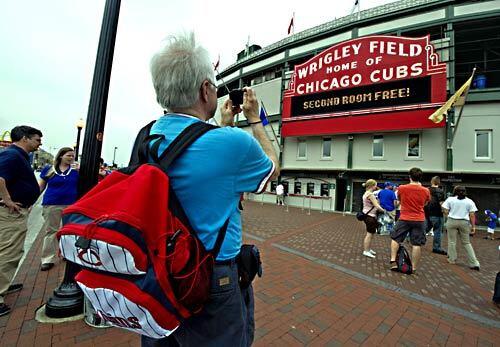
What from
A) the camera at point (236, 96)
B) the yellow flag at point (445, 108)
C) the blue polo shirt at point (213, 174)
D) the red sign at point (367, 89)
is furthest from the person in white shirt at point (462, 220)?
the red sign at point (367, 89)

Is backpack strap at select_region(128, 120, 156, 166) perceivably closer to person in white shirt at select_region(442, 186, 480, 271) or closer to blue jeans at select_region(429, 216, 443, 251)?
person in white shirt at select_region(442, 186, 480, 271)

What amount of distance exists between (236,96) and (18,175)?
A: 3.21 meters

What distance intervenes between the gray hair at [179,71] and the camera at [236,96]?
34 cm

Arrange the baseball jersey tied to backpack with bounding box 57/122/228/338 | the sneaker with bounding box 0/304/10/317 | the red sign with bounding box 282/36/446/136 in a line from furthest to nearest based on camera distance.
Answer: the red sign with bounding box 282/36/446/136 < the sneaker with bounding box 0/304/10/317 < the baseball jersey tied to backpack with bounding box 57/122/228/338

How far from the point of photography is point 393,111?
1539cm

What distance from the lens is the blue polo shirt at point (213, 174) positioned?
3.22 feet

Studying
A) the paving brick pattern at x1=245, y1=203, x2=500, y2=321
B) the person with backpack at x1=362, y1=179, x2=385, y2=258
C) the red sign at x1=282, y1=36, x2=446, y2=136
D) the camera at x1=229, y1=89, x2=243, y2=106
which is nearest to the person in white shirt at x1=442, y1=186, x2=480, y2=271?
the paving brick pattern at x1=245, y1=203, x2=500, y2=321

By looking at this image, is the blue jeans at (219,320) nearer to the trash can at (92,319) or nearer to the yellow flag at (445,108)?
the trash can at (92,319)

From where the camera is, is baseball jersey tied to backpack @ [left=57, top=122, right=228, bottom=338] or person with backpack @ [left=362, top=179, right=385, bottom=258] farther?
person with backpack @ [left=362, top=179, right=385, bottom=258]

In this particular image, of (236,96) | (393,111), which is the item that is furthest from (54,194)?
(393,111)

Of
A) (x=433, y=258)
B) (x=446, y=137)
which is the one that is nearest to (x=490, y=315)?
(x=433, y=258)

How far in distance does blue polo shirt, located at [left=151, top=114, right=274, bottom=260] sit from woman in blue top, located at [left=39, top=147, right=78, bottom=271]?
162 inches

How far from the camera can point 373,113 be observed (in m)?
16.1

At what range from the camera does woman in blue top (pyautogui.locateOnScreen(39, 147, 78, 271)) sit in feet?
13.6
